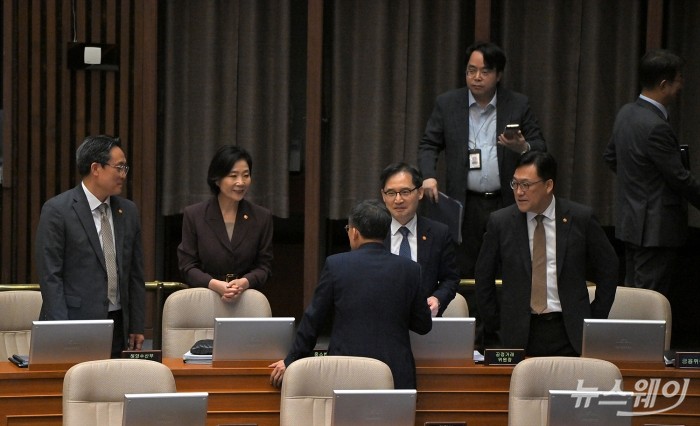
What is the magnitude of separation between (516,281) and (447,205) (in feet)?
3.34

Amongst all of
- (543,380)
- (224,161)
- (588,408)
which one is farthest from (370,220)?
(224,161)

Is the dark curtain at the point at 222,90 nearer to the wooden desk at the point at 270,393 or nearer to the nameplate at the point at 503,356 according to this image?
the wooden desk at the point at 270,393

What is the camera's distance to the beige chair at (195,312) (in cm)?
539

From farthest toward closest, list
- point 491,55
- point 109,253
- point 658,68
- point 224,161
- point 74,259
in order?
point 491,55
point 658,68
point 224,161
point 109,253
point 74,259

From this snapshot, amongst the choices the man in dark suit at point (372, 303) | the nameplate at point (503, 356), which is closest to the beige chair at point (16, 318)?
the man in dark suit at point (372, 303)

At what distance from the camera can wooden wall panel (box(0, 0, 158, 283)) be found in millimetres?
6840

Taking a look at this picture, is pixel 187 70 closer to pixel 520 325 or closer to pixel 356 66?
pixel 356 66

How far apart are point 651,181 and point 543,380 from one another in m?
2.05

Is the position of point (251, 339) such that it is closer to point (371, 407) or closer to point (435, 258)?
point (371, 407)

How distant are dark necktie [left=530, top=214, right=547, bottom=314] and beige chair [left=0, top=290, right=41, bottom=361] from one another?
7.87 ft

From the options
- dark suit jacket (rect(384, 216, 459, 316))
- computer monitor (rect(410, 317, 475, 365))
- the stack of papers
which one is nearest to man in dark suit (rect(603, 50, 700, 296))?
dark suit jacket (rect(384, 216, 459, 316))

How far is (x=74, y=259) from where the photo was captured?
16.8 ft

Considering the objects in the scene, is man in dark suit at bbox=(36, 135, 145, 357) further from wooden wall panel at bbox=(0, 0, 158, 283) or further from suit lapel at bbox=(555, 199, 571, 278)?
suit lapel at bbox=(555, 199, 571, 278)

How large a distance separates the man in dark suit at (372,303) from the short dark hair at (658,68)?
7.06 feet
